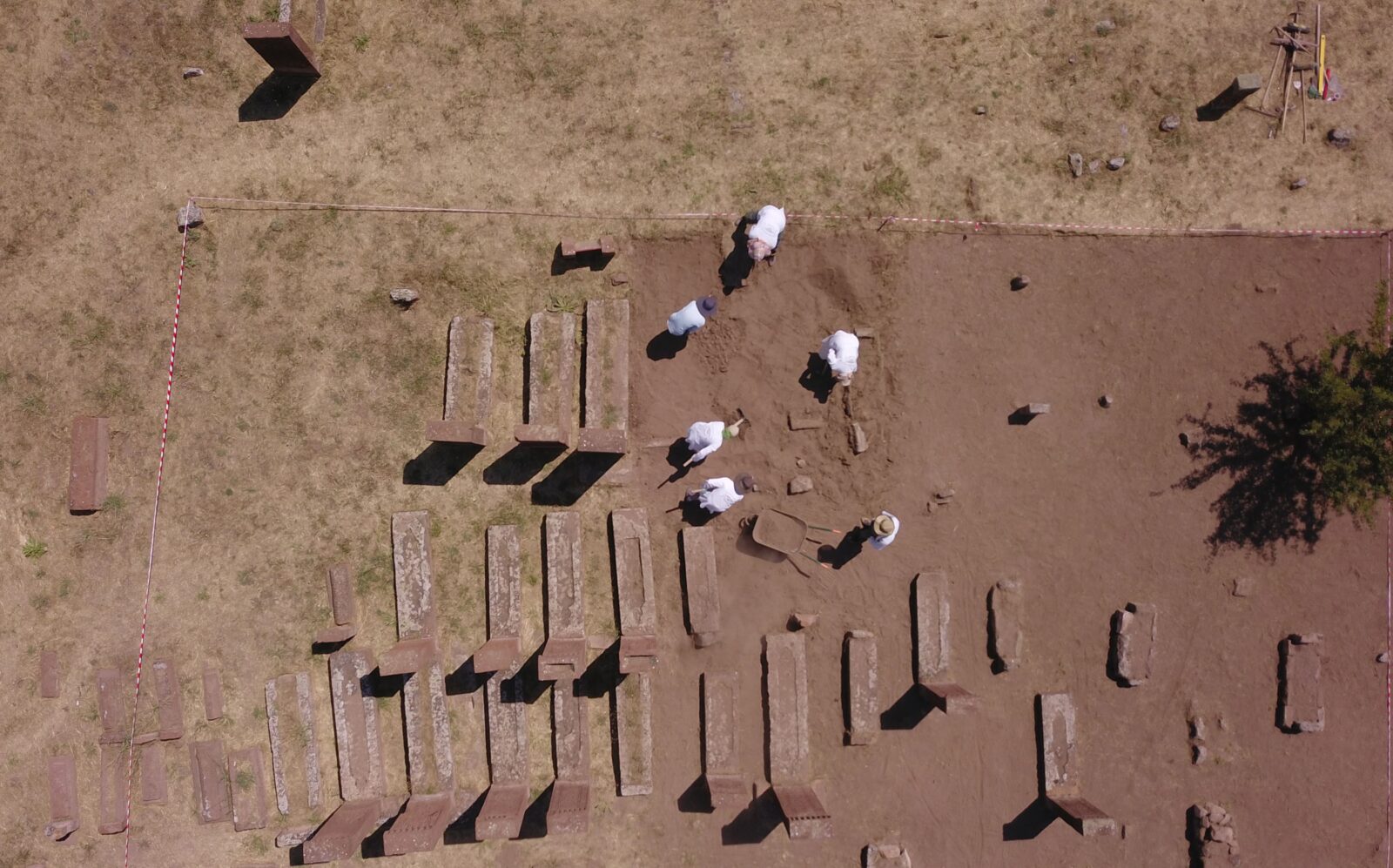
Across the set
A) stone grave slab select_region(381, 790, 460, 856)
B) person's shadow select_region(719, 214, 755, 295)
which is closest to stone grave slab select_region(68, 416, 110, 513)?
stone grave slab select_region(381, 790, 460, 856)

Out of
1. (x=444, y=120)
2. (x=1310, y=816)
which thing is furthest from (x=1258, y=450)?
(x=444, y=120)

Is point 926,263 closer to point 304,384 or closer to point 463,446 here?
point 463,446

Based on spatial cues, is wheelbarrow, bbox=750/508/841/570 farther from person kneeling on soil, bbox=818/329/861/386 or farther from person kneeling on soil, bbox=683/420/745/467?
person kneeling on soil, bbox=818/329/861/386

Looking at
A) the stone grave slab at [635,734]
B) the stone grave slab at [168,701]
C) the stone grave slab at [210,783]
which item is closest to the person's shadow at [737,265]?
the stone grave slab at [635,734]

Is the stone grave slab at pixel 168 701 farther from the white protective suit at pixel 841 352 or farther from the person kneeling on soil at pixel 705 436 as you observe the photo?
the white protective suit at pixel 841 352

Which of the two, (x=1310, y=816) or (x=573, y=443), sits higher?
(x=573, y=443)

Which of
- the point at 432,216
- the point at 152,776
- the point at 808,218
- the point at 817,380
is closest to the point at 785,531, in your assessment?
the point at 817,380
